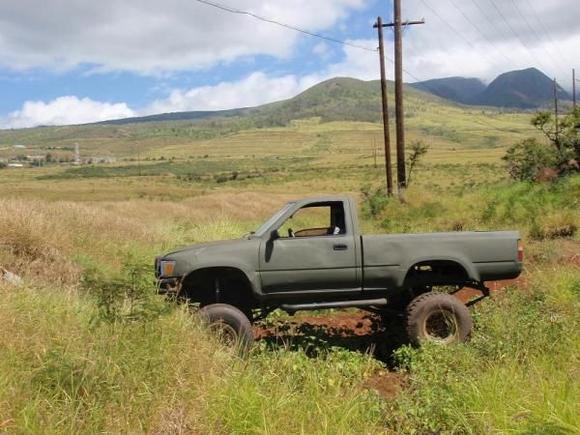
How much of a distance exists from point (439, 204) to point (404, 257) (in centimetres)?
1468

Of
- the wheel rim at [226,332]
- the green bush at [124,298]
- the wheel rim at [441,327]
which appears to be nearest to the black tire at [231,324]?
the wheel rim at [226,332]

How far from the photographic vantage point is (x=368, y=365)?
6559 mm

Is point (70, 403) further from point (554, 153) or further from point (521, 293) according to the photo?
point (554, 153)

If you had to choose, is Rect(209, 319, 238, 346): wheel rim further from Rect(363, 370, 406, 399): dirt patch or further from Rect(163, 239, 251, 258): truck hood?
Rect(363, 370, 406, 399): dirt patch

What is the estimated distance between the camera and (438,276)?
764 centimetres

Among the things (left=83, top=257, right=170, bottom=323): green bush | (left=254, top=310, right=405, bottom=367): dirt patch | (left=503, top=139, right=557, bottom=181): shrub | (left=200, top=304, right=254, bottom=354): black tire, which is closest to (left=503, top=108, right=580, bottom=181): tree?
(left=503, top=139, right=557, bottom=181): shrub

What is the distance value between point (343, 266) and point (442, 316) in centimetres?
134

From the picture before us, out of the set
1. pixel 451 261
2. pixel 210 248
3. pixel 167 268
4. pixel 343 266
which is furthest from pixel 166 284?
pixel 451 261

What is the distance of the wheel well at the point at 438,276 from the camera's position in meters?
7.50

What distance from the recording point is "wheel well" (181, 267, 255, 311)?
7121 mm

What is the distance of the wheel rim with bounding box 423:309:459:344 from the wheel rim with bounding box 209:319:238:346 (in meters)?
2.25

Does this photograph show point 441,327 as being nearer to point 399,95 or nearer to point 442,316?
point 442,316

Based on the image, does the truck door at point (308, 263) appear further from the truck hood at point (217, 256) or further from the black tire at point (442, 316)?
the black tire at point (442, 316)

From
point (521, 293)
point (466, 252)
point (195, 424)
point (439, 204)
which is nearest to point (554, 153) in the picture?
point (439, 204)
